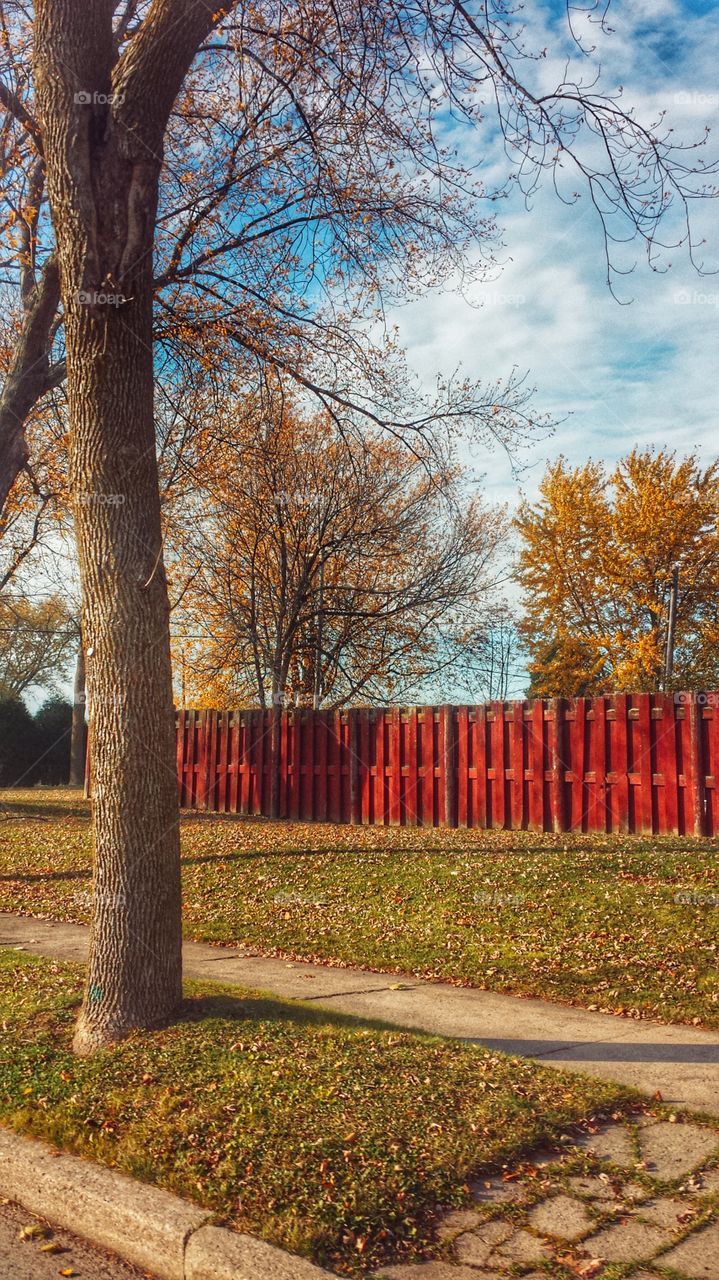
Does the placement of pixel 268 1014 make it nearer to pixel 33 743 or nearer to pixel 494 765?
pixel 494 765

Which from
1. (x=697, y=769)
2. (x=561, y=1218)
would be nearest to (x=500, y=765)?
(x=697, y=769)

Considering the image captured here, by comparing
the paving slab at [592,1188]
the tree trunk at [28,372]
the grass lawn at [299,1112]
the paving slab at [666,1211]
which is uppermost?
the tree trunk at [28,372]

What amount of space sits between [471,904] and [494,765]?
20.1 ft

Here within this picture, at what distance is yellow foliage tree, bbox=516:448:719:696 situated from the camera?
35.6 metres

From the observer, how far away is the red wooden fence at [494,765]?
13.9 metres

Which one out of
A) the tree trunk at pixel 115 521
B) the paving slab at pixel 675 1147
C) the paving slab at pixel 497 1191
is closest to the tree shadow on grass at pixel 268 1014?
the tree trunk at pixel 115 521

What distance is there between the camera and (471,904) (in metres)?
9.85

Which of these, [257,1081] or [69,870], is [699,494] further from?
[257,1081]

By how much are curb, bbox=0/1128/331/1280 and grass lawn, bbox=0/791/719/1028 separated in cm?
414

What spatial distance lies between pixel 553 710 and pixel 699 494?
23.8 meters

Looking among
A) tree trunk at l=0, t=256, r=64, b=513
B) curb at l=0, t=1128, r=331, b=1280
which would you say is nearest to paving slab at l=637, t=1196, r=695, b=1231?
curb at l=0, t=1128, r=331, b=1280

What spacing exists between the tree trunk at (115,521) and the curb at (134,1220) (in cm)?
128

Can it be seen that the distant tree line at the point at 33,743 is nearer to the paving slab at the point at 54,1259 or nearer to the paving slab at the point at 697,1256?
the paving slab at the point at 54,1259

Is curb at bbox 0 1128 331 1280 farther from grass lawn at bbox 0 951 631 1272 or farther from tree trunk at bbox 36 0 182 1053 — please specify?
tree trunk at bbox 36 0 182 1053
